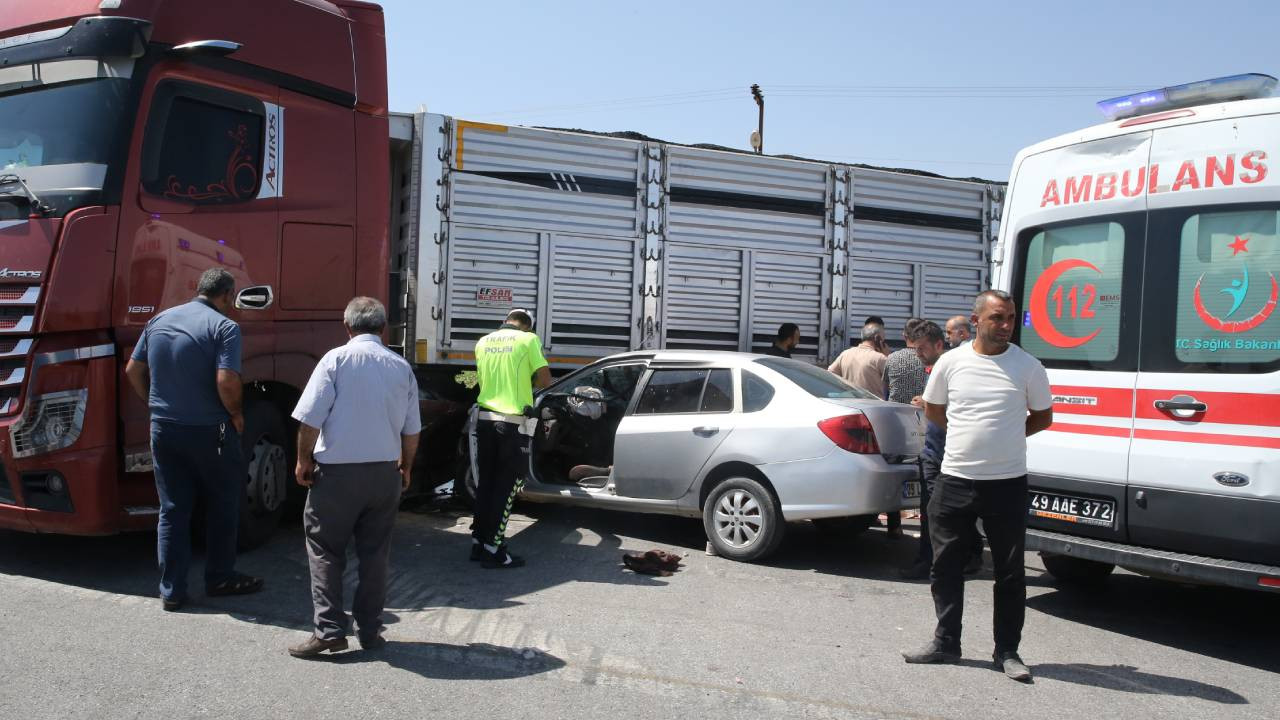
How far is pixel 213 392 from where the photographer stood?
5.31 metres

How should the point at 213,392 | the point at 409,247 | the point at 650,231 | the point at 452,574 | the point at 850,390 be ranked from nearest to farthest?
the point at 213,392, the point at 452,574, the point at 850,390, the point at 409,247, the point at 650,231

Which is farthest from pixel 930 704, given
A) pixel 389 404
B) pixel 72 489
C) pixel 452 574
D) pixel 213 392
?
pixel 72 489

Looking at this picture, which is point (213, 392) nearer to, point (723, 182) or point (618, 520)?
point (618, 520)

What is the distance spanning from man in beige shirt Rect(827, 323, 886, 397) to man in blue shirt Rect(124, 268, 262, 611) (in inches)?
193

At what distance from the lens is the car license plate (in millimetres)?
5262

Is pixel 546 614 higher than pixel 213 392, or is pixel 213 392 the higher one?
pixel 213 392

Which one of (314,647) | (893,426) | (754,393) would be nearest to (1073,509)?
(893,426)

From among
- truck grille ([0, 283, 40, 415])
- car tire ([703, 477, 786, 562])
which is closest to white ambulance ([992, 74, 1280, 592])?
car tire ([703, 477, 786, 562])

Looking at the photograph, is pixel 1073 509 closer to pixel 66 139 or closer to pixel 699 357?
pixel 699 357

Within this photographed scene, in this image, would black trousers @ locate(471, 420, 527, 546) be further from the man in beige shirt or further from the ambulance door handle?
the ambulance door handle

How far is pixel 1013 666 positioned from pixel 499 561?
324 cm

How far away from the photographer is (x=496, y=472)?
659 centimetres

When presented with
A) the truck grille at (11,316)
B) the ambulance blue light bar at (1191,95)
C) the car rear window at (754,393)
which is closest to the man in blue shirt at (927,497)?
the car rear window at (754,393)

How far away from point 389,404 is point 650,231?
5.31 m
